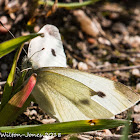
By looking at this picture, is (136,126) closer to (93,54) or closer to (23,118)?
(23,118)

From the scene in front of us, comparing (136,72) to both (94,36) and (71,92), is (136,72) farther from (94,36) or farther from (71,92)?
(71,92)

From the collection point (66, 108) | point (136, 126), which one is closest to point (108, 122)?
point (66, 108)

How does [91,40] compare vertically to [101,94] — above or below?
above

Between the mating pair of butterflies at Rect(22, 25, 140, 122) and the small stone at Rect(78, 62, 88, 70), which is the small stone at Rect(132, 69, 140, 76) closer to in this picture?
the small stone at Rect(78, 62, 88, 70)

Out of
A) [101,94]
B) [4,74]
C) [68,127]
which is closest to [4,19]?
[4,74]

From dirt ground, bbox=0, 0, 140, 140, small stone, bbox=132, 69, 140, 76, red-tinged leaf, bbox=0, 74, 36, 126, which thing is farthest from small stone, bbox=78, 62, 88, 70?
red-tinged leaf, bbox=0, 74, 36, 126
